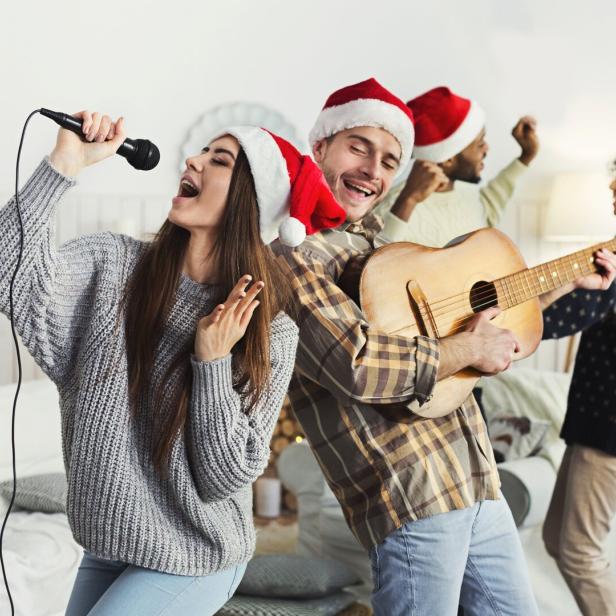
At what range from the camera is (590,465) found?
2.12m

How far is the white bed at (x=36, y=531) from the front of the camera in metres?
2.19

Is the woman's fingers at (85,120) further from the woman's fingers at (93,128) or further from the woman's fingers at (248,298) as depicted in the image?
the woman's fingers at (248,298)

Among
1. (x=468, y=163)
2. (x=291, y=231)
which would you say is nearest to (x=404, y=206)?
(x=468, y=163)

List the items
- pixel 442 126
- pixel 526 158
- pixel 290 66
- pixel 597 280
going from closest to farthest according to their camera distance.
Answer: pixel 597 280, pixel 442 126, pixel 526 158, pixel 290 66

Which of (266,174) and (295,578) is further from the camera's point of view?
(295,578)

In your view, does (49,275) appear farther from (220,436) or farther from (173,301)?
(220,436)

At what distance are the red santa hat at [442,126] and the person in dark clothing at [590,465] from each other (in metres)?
0.80

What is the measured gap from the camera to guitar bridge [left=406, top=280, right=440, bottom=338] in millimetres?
1655

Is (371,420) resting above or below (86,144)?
below

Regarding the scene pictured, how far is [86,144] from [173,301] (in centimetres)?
25

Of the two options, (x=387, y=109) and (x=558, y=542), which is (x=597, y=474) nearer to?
(x=558, y=542)

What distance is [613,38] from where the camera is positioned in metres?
4.32

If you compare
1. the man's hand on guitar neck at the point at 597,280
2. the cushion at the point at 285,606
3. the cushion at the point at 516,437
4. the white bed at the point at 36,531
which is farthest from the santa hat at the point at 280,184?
the cushion at the point at 516,437

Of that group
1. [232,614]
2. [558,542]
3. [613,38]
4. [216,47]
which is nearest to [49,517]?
[232,614]
